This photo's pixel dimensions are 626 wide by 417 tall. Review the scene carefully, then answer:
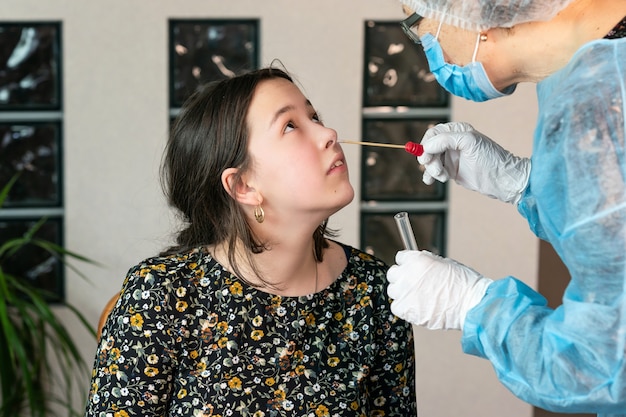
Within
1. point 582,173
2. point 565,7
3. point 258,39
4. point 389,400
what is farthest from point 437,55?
point 258,39

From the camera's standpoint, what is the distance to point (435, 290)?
1.46m

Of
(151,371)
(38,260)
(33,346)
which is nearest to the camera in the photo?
(151,371)

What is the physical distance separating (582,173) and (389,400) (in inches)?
33.0

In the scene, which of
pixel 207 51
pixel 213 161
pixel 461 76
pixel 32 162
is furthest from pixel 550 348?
pixel 32 162

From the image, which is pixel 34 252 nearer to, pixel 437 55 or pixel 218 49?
pixel 218 49

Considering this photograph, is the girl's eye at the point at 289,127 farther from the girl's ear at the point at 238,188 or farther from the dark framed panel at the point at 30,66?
the dark framed panel at the point at 30,66

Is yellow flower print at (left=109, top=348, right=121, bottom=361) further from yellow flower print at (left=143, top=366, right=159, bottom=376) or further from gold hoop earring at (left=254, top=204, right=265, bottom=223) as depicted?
gold hoop earring at (left=254, top=204, right=265, bottom=223)

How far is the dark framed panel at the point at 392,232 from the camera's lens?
10.7 feet

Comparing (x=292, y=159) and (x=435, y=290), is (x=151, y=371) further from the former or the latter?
(x=435, y=290)

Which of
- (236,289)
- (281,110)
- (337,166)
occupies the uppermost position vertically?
(281,110)

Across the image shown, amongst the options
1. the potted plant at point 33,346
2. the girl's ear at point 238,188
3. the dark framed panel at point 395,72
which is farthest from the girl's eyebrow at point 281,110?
the dark framed panel at point 395,72

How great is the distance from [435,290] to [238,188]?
→ 1.72 ft

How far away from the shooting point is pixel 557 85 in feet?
4.21

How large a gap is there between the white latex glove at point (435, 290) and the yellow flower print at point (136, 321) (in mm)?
516
